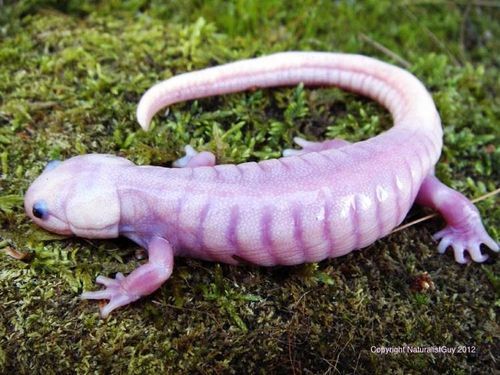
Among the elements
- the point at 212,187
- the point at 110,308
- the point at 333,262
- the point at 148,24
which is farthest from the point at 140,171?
the point at 148,24

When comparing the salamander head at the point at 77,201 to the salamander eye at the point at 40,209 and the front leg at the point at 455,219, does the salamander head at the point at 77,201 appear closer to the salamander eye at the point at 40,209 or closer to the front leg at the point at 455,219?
the salamander eye at the point at 40,209

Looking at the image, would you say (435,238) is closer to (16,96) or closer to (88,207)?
(88,207)

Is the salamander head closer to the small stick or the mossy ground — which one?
the mossy ground

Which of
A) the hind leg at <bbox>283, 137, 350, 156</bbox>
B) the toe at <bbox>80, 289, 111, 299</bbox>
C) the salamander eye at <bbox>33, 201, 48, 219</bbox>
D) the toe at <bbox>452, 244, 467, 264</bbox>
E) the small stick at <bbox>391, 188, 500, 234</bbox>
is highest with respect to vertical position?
the salamander eye at <bbox>33, 201, 48, 219</bbox>

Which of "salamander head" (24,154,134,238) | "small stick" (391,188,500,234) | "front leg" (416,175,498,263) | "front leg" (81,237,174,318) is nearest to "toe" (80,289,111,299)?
"front leg" (81,237,174,318)

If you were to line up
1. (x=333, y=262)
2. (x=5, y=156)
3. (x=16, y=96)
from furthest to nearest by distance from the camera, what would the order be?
(x=16, y=96) → (x=5, y=156) → (x=333, y=262)

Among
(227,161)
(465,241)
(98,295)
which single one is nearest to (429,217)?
(465,241)
